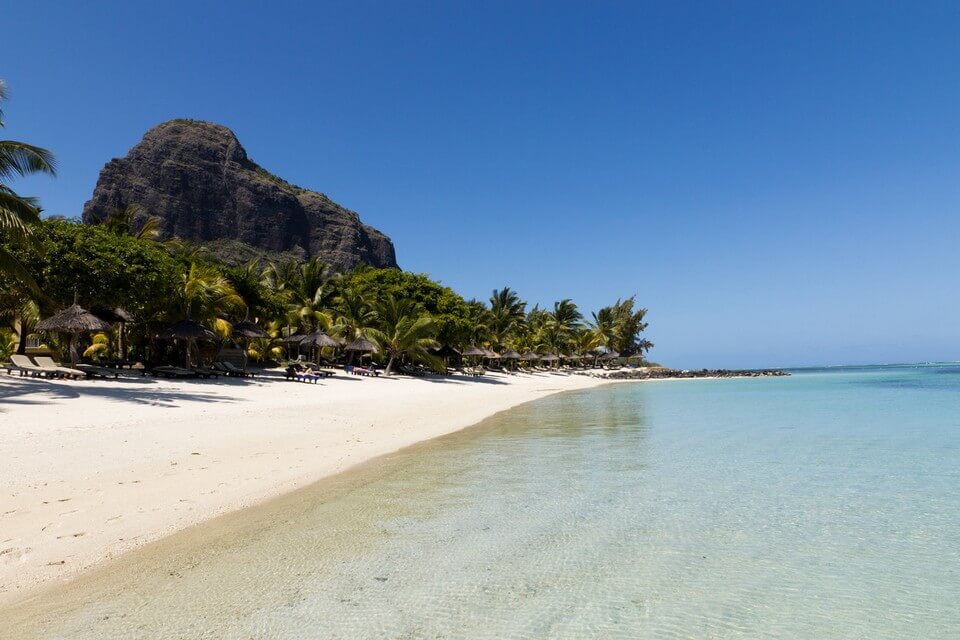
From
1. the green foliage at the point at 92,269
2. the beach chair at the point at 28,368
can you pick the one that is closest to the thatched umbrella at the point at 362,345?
the green foliage at the point at 92,269

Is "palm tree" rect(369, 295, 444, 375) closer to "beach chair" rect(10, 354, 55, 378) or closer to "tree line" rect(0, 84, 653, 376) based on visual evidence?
"tree line" rect(0, 84, 653, 376)

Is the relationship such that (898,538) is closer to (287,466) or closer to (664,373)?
(287,466)

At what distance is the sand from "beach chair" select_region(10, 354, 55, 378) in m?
1.40

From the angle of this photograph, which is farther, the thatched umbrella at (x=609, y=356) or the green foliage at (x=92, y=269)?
the thatched umbrella at (x=609, y=356)

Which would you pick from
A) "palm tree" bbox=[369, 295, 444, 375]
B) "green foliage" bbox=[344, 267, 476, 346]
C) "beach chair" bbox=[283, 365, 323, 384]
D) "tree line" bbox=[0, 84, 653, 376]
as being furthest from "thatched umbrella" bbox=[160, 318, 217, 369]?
"green foliage" bbox=[344, 267, 476, 346]

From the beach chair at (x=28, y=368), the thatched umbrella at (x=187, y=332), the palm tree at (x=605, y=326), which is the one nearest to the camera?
the beach chair at (x=28, y=368)

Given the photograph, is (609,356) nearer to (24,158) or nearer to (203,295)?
(203,295)

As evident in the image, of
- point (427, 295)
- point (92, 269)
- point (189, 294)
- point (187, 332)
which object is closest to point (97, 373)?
point (92, 269)

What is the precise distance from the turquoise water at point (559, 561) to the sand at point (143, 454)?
55 centimetres

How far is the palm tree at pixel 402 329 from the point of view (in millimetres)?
31844

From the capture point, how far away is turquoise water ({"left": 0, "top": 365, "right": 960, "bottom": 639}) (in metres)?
3.57

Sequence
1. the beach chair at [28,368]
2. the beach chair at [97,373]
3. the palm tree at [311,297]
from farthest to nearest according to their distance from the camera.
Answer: the palm tree at [311,297] < the beach chair at [97,373] < the beach chair at [28,368]

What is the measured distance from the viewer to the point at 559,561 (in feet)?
15.4

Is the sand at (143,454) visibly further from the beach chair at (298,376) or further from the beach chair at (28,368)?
the beach chair at (298,376)
